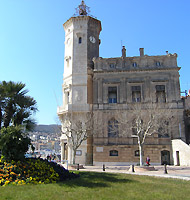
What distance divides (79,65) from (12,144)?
76.5ft

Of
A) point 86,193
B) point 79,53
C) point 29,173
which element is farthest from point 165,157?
point 86,193

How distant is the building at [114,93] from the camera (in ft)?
101

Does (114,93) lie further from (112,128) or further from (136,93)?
(112,128)

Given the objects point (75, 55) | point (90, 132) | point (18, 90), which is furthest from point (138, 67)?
point (18, 90)

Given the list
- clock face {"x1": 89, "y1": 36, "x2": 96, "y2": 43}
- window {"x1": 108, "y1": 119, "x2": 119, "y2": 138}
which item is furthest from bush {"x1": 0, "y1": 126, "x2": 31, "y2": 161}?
clock face {"x1": 89, "y1": 36, "x2": 96, "y2": 43}

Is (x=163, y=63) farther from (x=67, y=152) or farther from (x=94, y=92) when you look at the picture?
(x=67, y=152)

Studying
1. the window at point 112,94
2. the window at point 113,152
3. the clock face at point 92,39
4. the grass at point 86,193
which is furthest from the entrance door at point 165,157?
the clock face at point 92,39

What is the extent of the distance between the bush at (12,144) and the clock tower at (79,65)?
18.2 meters

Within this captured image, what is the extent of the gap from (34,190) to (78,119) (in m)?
22.6

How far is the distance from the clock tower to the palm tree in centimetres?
1526

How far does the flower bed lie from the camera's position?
1172 cm

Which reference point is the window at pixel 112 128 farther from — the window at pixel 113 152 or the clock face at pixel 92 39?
the clock face at pixel 92 39

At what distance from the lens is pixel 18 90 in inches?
687

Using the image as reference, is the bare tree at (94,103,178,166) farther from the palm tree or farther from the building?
the palm tree
